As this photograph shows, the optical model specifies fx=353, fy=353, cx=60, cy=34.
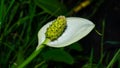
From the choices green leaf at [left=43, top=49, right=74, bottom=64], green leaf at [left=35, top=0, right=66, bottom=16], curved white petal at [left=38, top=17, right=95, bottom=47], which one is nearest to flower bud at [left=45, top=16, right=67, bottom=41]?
curved white petal at [left=38, top=17, right=95, bottom=47]

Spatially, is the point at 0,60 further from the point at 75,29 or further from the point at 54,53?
the point at 75,29

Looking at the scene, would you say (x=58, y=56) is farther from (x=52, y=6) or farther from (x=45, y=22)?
(x=45, y=22)

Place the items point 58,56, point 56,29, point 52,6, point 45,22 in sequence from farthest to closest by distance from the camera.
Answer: point 45,22 < point 52,6 < point 58,56 < point 56,29

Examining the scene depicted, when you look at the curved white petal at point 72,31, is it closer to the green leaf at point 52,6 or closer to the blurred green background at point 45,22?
the blurred green background at point 45,22

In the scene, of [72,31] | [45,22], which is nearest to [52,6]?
[45,22]

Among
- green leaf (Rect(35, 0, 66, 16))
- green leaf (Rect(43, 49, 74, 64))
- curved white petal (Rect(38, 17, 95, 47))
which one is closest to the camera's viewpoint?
curved white petal (Rect(38, 17, 95, 47))

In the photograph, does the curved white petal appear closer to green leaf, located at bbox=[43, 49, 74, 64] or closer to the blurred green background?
the blurred green background
